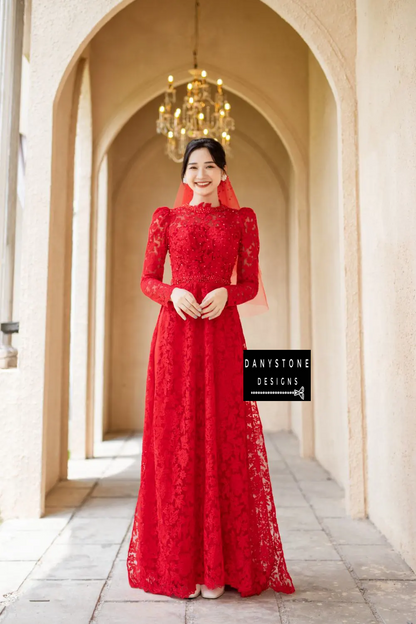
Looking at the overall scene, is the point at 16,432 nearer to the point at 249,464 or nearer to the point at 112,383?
the point at 249,464

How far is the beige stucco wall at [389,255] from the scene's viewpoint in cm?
270

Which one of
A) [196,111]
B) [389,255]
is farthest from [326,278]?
[196,111]

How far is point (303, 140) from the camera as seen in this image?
545 centimetres

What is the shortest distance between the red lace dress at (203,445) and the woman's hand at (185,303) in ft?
0.22

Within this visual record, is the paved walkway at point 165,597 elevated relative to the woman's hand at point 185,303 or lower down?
lower down

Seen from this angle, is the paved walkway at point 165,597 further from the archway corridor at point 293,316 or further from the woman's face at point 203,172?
the woman's face at point 203,172

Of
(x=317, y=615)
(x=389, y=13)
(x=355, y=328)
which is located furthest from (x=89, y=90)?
(x=317, y=615)

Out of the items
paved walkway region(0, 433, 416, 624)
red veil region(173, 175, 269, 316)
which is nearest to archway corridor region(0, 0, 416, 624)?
paved walkway region(0, 433, 416, 624)

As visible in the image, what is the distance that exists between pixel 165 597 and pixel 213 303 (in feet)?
4.14

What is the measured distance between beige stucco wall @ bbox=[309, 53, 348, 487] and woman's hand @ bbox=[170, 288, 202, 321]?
80.7 inches

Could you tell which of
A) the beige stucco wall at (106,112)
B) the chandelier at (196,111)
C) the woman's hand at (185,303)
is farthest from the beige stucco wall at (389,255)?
the chandelier at (196,111)

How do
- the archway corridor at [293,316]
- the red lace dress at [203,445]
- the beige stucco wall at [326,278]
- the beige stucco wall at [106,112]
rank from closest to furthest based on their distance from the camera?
the red lace dress at [203,445] < the archway corridor at [293,316] < the beige stucco wall at [106,112] < the beige stucco wall at [326,278]

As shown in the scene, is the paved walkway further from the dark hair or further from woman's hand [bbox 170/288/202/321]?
the dark hair

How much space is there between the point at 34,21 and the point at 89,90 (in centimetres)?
180
